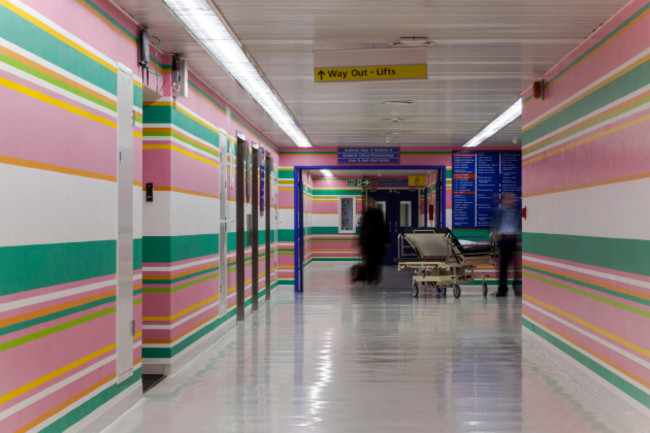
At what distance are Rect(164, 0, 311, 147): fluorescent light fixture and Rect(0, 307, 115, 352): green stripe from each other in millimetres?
2093

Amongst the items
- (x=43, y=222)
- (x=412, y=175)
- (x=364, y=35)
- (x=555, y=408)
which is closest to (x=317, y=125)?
(x=364, y=35)

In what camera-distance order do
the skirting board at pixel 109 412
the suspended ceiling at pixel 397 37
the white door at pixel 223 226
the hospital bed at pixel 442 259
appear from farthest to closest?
1. the hospital bed at pixel 442 259
2. the white door at pixel 223 226
3. the suspended ceiling at pixel 397 37
4. the skirting board at pixel 109 412

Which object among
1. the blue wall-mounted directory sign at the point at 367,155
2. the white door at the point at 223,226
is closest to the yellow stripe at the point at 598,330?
the white door at the point at 223,226

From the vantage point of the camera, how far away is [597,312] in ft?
17.5

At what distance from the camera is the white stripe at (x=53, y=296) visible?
3.20 m

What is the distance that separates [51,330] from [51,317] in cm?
7

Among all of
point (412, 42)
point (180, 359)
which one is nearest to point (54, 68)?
point (412, 42)

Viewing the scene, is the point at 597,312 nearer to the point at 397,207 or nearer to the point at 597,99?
the point at 597,99

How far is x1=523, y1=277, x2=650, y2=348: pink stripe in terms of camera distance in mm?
4543

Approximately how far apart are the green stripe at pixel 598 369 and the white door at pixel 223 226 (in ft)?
11.8

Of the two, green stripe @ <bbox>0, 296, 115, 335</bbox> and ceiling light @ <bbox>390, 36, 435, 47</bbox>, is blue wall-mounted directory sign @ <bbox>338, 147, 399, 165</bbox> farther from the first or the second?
green stripe @ <bbox>0, 296, 115, 335</bbox>

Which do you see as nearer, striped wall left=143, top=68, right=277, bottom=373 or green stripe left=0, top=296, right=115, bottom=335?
green stripe left=0, top=296, right=115, bottom=335

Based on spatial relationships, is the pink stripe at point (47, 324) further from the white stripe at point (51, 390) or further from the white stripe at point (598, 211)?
the white stripe at point (598, 211)

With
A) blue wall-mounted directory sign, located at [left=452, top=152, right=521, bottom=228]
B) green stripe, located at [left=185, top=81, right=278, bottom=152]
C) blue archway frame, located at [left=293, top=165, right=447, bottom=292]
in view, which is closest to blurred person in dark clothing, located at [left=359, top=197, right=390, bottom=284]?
blue archway frame, located at [left=293, top=165, right=447, bottom=292]
